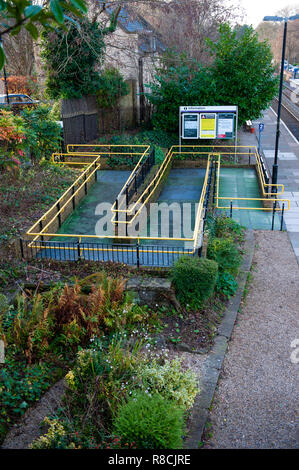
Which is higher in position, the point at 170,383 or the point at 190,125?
the point at 190,125

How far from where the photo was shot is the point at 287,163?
23.4 metres

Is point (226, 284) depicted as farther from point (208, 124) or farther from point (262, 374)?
point (208, 124)

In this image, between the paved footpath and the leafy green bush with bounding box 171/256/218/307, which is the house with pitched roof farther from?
the leafy green bush with bounding box 171/256/218/307

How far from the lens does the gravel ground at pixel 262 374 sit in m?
6.49

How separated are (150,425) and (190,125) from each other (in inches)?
744

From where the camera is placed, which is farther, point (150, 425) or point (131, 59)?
point (131, 59)

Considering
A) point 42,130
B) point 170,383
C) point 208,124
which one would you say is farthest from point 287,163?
point 170,383

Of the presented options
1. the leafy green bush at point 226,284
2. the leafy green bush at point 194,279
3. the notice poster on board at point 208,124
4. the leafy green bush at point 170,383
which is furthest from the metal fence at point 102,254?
the notice poster on board at point 208,124

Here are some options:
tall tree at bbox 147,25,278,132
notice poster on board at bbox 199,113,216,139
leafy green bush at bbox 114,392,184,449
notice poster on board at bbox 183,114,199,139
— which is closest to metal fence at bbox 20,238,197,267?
Answer: leafy green bush at bbox 114,392,184,449

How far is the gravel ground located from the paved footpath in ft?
7.75

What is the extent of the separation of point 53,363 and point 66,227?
6787 mm

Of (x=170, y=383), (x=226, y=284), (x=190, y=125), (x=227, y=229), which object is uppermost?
(x=190, y=125)

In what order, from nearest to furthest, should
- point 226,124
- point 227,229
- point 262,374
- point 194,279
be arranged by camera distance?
1. point 262,374
2. point 194,279
3. point 227,229
4. point 226,124

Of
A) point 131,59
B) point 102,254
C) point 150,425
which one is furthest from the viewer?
point 131,59
